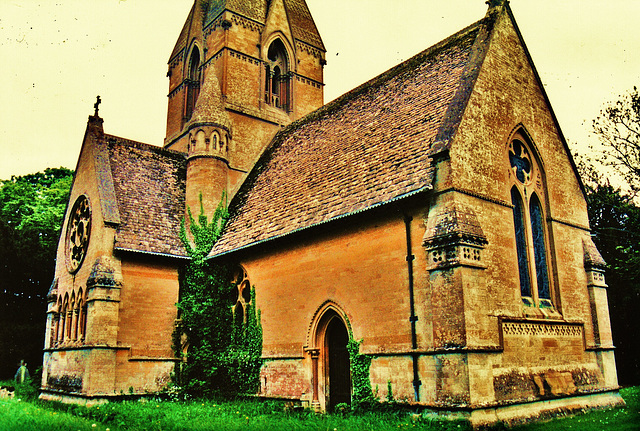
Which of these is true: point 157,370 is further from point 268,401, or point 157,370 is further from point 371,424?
point 371,424

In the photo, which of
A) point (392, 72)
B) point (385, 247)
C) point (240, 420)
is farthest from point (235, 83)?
point (240, 420)

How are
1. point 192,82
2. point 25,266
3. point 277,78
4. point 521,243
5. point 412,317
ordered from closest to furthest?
1. point 412,317
2. point 521,243
3. point 277,78
4. point 192,82
5. point 25,266

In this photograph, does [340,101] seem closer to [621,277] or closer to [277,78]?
[277,78]

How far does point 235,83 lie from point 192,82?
4443mm

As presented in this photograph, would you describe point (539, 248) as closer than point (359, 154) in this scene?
Yes

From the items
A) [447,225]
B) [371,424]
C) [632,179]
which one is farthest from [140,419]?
[632,179]

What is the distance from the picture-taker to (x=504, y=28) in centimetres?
1714

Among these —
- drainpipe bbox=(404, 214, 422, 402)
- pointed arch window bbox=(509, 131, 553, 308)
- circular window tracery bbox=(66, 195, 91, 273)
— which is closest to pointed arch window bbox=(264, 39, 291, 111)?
circular window tracery bbox=(66, 195, 91, 273)

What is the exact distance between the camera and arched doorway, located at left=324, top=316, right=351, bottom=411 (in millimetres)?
16266

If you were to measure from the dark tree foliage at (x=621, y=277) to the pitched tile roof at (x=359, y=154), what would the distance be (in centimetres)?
1365

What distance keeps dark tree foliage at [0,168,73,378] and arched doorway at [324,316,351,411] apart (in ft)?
66.9

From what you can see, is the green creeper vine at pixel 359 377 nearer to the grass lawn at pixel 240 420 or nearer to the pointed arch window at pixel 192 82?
the grass lawn at pixel 240 420

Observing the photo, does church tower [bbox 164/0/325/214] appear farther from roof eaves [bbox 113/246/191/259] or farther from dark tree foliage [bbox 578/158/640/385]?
dark tree foliage [bbox 578/158/640/385]

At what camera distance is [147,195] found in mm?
23047
